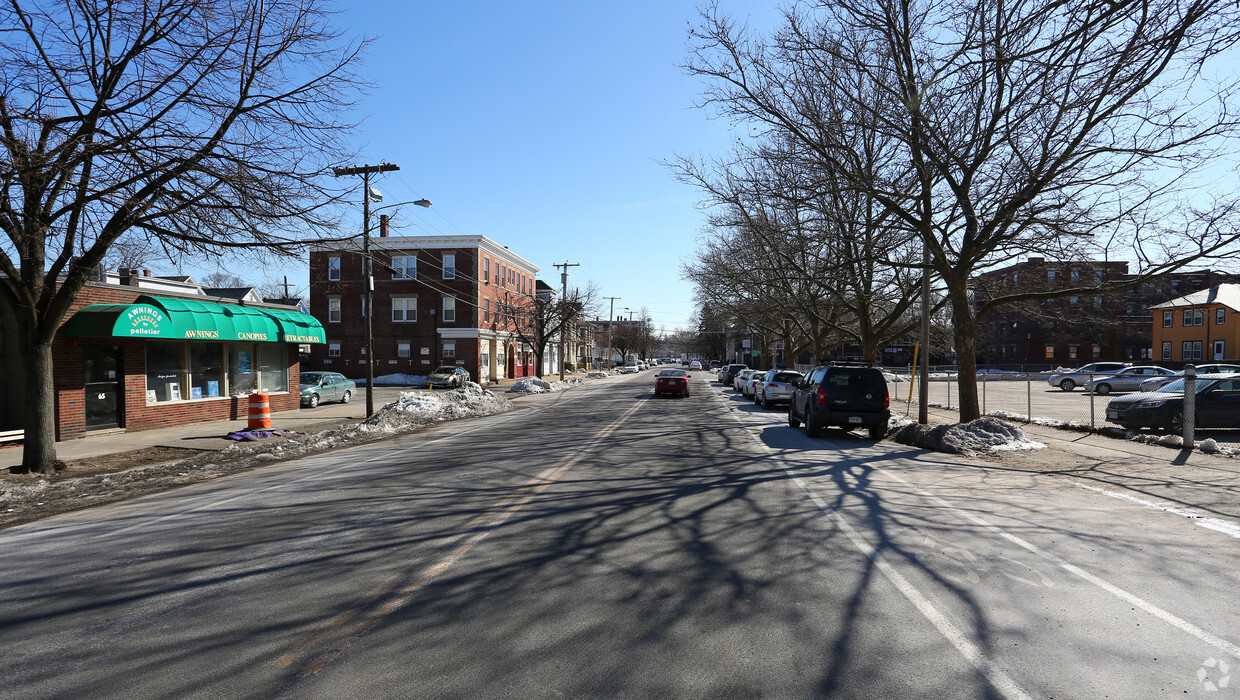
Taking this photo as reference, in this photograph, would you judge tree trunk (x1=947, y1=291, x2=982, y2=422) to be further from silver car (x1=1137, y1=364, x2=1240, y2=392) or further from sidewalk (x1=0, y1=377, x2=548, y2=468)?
sidewalk (x1=0, y1=377, x2=548, y2=468)

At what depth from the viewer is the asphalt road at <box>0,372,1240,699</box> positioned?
12.2ft

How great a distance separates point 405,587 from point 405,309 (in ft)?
157

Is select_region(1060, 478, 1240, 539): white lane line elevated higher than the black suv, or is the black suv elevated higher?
the black suv

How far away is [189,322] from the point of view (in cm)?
1808

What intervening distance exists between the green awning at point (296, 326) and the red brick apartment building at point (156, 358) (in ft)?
0.15

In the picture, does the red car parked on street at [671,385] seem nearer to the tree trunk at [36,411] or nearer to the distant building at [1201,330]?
the tree trunk at [36,411]

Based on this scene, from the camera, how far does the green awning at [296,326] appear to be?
2261 centimetres

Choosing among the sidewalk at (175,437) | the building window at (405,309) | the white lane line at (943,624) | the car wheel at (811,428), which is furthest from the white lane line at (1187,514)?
the building window at (405,309)

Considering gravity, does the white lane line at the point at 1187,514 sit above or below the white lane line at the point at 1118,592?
below

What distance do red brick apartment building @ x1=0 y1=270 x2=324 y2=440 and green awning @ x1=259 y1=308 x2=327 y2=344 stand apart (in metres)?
0.05

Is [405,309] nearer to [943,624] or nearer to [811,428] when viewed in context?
[811,428]

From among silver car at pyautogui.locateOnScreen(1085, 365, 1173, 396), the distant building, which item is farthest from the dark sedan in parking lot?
the distant building

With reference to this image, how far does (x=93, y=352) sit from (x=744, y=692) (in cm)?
1906

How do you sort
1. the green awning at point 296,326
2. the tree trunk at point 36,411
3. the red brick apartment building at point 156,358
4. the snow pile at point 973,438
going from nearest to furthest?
the tree trunk at point 36,411 → the snow pile at point 973,438 → the red brick apartment building at point 156,358 → the green awning at point 296,326
